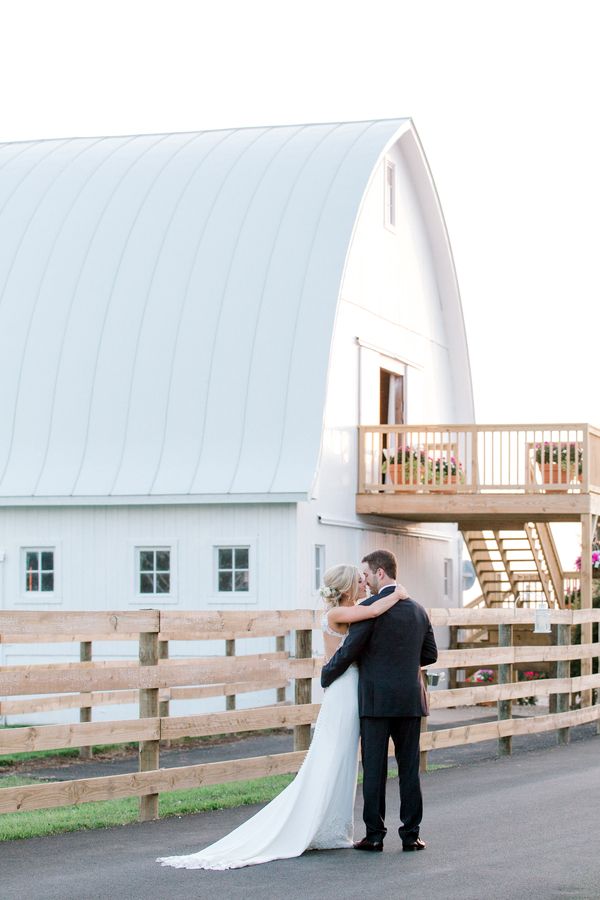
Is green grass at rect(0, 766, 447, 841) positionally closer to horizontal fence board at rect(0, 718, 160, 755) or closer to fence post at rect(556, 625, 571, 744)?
horizontal fence board at rect(0, 718, 160, 755)

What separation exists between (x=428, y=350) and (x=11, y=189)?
8.33 meters

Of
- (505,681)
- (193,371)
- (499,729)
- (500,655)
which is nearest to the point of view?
(500,655)

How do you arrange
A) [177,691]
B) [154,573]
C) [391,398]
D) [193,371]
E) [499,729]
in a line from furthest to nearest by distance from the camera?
[391,398], [193,371], [154,573], [177,691], [499,729]

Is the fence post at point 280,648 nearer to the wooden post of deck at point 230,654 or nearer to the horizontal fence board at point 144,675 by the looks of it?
the wooden post of deck at point 230,654

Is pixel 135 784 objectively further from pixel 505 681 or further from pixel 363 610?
pixel 505 681

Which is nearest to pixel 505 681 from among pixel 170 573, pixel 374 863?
pixel 374 863

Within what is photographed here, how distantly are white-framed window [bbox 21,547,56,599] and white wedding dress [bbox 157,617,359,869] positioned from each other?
14.4 m

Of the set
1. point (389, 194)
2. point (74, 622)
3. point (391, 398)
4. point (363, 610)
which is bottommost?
point (74, 622)

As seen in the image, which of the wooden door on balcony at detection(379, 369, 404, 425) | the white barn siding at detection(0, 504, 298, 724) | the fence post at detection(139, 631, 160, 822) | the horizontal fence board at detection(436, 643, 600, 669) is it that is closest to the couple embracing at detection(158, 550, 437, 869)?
the fence post at detection(139, 631, 160, 822)

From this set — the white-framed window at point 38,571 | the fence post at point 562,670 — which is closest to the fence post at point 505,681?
the fence post at point 562,670

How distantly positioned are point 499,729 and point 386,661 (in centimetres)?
597

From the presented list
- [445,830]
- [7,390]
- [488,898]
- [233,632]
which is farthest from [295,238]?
[488,898]

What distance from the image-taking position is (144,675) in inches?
401

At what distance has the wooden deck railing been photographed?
2314 centimetres
